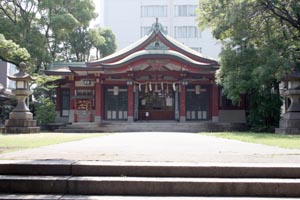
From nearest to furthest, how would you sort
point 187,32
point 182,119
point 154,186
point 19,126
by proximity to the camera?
point 154,186, point 19,126, point 182,119, point 187,32

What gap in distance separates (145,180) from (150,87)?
20.1m

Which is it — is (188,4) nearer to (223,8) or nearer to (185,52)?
(185,52)

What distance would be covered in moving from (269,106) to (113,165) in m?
16.5

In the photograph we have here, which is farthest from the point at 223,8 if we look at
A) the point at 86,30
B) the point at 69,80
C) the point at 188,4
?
the point at 188,4

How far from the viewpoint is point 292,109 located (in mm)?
16578

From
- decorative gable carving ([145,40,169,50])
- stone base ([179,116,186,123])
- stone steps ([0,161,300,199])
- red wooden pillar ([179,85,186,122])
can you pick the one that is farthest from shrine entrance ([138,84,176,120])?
stone steps ([0,161,300,199])

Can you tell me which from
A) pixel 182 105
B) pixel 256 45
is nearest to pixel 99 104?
pixel 182 105

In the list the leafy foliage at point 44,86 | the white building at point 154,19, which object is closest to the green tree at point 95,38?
the leafy foliage at point 44,86

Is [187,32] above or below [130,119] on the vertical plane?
above

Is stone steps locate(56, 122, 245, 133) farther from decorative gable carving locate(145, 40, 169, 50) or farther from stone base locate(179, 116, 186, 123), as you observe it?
decorative gable carving locate(145, 40, 169, 50)

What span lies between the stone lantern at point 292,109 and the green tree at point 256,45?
576 mm

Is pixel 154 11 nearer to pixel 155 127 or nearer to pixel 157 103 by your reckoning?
pixel 157 103

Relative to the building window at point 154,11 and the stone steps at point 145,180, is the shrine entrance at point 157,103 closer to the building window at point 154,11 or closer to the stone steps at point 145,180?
the stone steps at point 145,180

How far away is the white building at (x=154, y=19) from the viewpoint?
51.8 meters
